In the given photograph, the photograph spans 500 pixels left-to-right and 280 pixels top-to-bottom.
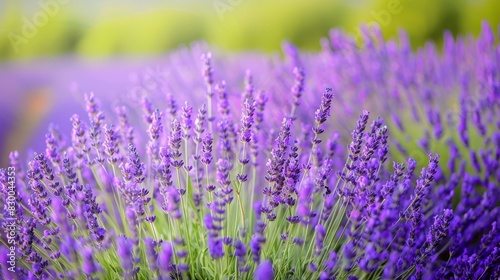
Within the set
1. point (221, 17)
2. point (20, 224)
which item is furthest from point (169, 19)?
point (20, 224)

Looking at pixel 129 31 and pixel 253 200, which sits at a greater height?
pixel 129 31

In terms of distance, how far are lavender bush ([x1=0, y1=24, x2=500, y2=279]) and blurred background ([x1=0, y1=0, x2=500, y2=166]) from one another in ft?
1.90

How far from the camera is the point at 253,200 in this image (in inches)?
39.6

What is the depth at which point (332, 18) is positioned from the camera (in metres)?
2.00

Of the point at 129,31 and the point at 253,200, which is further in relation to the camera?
the point at 129,31

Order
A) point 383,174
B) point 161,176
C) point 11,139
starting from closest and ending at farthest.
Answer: point 161,176, point 383,174, point 11,139

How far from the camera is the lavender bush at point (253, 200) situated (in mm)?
724

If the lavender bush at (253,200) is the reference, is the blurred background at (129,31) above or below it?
above

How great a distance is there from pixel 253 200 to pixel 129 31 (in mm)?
1144

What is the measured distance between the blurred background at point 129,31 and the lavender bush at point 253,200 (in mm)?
580

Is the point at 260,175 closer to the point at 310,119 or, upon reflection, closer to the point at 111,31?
the point at 310,119

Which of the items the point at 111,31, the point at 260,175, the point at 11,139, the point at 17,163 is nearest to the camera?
the point at 17,163

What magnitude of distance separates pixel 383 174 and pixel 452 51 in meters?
0.71

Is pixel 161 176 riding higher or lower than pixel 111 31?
lower
